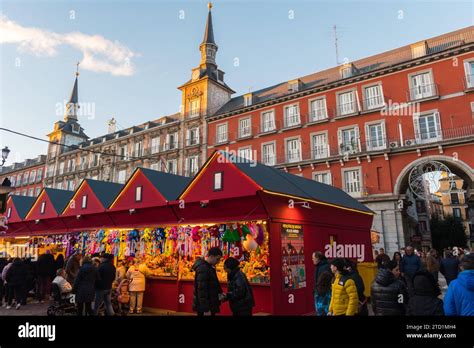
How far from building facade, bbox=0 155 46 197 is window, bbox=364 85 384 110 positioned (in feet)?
177

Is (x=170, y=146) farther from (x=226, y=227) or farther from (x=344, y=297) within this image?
(x=344, y=297)

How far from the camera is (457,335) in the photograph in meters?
3.76

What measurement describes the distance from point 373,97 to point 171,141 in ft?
77.2

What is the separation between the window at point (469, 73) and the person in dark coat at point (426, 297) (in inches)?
944

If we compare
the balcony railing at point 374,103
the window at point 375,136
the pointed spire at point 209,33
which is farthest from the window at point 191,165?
the balcony railing at point 374,103

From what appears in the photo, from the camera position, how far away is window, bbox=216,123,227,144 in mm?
35241

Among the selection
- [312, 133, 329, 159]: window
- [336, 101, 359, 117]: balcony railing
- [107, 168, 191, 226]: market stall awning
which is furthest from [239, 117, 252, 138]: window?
[107, 168, 191, 226]: market stall awning

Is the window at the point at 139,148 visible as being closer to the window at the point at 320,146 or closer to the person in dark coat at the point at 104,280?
the window at the point at 320,146

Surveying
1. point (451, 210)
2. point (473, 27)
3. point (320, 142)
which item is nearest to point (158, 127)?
point (320, 142)

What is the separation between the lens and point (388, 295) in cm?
478

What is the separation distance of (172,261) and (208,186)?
306cm

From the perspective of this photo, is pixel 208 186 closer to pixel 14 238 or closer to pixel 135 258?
pixel 135 258

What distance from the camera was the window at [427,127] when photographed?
933 inches

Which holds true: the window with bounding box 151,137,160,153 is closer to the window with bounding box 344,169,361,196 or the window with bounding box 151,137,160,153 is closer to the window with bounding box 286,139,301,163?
the window with bounding box 286,139,301,163
